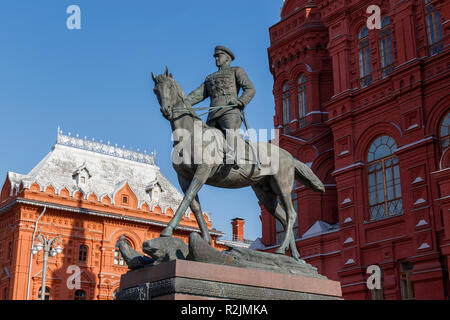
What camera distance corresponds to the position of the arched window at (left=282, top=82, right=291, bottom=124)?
3256cm

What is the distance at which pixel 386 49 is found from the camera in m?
26.5

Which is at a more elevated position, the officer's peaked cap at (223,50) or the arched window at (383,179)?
the arched window at (383,179)

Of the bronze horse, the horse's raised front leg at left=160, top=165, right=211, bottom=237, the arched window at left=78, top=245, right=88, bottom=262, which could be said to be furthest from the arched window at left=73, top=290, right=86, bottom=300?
the horse's raised front leg at left=160, top=165, right=211, bottom=237

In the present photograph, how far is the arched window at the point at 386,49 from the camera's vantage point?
86.2 ft

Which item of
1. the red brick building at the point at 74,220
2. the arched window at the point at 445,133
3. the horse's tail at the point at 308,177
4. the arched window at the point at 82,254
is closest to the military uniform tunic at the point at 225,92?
the horse's tail at the point at 308,177

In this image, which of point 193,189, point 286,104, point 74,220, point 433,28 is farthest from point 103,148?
point 193,189

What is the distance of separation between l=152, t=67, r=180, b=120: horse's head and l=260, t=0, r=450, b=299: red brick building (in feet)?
49.3

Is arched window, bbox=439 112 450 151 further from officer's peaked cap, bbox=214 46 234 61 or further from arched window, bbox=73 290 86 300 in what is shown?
arched window, bbox=73 290 86 300

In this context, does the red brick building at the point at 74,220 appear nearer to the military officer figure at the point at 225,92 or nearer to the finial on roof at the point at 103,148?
the finial on roof at the point at 103,148

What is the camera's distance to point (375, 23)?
27.3 metres

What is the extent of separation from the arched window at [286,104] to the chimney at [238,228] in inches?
772

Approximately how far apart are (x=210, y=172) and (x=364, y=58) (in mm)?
20574
